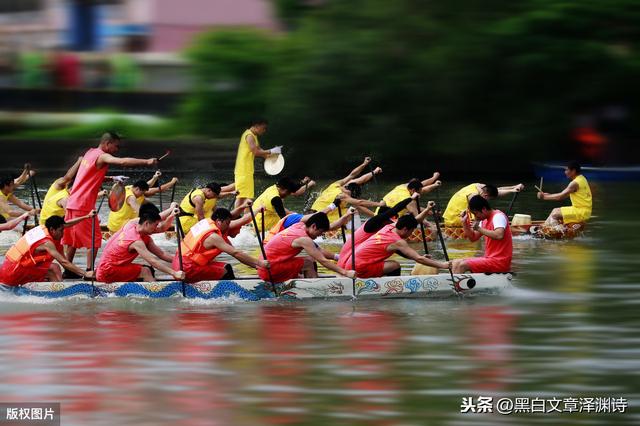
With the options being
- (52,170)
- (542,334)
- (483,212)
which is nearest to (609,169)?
(52,170)

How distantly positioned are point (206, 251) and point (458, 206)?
5987mm

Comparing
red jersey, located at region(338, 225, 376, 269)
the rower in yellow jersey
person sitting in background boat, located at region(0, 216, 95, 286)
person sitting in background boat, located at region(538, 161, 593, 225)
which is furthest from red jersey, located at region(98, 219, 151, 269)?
person sitting in background boat, located at region(538, 161, 593, 225)

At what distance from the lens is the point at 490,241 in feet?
46.5

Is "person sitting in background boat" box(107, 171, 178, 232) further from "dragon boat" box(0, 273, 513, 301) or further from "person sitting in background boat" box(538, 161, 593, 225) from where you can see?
"person sitting in background boat" box(538, 161, 593, 225)

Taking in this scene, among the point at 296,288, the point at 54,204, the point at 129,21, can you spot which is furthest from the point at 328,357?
the point at 129,21

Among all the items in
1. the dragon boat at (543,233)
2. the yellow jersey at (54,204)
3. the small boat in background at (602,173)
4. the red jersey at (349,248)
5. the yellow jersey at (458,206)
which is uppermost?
the red jersey at (349,248)

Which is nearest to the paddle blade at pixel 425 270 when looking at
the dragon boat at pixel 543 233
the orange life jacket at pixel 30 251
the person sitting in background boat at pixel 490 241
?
the person sitting in background boat at pixel 490 241

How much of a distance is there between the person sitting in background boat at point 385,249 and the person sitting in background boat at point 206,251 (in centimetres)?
108

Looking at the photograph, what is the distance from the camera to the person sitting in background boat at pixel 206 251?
44.2 feet

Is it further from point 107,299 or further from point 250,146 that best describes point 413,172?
point 107,299

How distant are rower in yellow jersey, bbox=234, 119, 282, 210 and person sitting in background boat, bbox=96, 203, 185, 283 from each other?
4579 millimetres

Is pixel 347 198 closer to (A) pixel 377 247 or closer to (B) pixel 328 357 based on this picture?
(A) pixel 377 247

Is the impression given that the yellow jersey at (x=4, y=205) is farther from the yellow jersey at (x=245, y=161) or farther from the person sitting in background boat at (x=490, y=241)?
the person sitting in background boat at (x=490, y=241)

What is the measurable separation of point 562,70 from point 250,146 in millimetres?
11131
